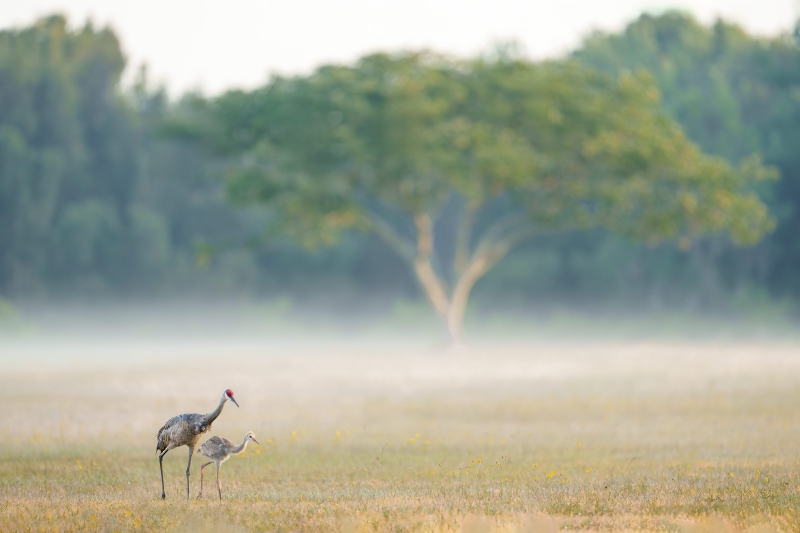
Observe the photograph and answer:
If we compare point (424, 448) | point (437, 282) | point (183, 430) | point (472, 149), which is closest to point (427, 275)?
point (437, 282)

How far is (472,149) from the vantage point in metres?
49.8

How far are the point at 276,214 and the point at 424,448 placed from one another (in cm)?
6158

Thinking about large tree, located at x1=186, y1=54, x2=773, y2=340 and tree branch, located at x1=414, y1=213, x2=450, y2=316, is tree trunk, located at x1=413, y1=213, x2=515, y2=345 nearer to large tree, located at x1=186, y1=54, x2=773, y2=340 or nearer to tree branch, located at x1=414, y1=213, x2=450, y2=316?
tree branch, located at x1=414, y1=213, x2=450, y2=316

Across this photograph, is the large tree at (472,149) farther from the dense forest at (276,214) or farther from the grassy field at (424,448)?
the dense forest at (276,214)

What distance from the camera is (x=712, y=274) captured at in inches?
2995

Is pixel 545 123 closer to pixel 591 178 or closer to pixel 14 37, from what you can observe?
pixel 591 178

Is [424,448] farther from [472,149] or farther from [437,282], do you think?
[437,282]

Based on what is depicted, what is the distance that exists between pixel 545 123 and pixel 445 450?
31.1 meters

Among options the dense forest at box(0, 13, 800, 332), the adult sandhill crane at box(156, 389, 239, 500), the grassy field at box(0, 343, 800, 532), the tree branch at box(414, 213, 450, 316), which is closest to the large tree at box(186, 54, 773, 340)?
the tree branch at box(414, 213, 450, 316)

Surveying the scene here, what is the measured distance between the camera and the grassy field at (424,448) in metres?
14.0

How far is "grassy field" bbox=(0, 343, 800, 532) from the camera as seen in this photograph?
14.0 m

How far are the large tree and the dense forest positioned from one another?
1579 centimetres

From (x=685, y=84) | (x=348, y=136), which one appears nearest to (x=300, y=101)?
(x=348, y=136)

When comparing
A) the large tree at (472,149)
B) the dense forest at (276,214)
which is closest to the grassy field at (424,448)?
the large tree at (472,149)
